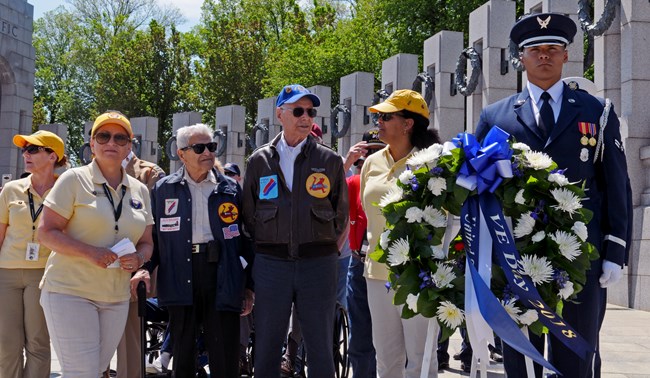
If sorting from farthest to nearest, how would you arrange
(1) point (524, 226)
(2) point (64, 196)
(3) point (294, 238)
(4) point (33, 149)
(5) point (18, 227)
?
1. (4) point (33, 149)
2. (5) point (18, 227)
3. (3) point (294, 238)
4. (2) point (64, 196)
5. (1) point (524, 226)

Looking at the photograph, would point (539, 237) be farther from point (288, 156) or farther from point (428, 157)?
point (288, 156)

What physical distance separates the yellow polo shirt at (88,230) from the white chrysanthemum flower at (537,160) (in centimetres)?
272

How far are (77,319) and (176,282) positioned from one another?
79 cm

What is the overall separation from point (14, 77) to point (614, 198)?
1013 inches

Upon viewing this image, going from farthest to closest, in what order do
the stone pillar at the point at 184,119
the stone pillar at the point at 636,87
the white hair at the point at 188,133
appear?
1. the stone pillar at the point at 184,119
2. the stone pillar at the point at 636,87
3. the white hair at the point at 188,133

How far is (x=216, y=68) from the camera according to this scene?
42844mm

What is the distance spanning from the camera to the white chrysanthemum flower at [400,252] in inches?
156

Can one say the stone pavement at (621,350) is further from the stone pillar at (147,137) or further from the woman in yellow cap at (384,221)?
the stone pillar at (147,137)

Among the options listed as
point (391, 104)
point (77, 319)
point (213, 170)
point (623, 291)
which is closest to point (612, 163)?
point (391, 104)

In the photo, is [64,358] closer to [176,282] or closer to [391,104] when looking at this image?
[176,282]

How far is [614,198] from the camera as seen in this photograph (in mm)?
4336

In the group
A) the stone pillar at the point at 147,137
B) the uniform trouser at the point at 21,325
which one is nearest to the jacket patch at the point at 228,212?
the uniform trouser at the point at 21,325

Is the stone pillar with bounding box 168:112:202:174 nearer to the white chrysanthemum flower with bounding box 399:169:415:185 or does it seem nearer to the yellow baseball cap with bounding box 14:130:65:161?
the yellow baseball cap with bounding box 14:130:65:161

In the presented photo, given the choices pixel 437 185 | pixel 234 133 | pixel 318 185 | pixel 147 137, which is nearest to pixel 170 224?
pixel 318 185
